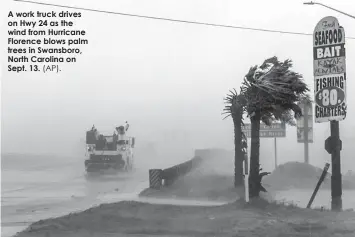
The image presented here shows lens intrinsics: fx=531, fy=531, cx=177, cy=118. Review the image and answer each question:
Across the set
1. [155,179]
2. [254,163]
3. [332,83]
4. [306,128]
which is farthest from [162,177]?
[306,128]

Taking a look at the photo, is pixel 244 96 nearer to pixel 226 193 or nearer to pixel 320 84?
pixel 320 84

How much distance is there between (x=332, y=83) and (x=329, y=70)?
0.44m

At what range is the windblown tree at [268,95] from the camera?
1740 centimetres

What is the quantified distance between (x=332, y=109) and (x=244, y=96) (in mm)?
3099

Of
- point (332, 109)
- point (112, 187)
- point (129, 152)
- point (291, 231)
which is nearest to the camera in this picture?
point (291, 231)

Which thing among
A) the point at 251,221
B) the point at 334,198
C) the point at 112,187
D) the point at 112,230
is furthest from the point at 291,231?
the point at 112,187

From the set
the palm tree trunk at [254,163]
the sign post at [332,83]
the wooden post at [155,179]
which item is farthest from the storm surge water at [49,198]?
the sign post at [332,83]

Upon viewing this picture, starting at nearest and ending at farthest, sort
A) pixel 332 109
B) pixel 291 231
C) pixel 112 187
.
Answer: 1. pixel 291 231
2. pixel 332 109
3. pixel 112 187

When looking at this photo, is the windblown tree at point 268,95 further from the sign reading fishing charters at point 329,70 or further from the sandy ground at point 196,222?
the sandy ground at point 196,222

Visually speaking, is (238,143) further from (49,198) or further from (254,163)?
(49,198)

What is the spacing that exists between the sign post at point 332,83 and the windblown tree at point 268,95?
2.15ft

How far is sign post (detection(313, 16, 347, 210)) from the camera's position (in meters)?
17.1

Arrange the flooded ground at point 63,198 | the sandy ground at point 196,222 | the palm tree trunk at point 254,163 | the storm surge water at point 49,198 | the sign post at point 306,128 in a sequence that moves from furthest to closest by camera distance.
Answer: the sign post at point 306,128 < the palm tree trunk at point 254,163 < the flooded ground at point 63,198 < the storm surge water at point 49,198 < the sandy ground at point 196,222

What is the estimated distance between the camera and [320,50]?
17609 mm
